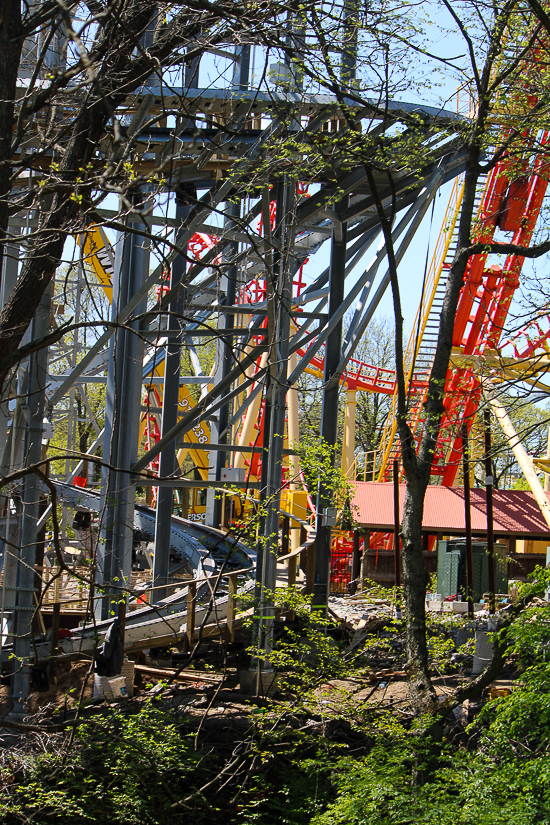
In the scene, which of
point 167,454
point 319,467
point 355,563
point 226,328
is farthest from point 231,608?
point 355,563

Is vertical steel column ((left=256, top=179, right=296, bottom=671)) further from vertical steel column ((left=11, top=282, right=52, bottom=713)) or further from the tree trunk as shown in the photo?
the tree trunk

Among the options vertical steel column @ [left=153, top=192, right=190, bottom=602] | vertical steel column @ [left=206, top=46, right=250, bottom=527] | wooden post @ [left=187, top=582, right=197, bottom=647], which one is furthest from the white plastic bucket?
vertical steel column @ [left=206, top=46, right=250, bottom=527]

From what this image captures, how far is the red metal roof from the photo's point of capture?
1722 centimetres

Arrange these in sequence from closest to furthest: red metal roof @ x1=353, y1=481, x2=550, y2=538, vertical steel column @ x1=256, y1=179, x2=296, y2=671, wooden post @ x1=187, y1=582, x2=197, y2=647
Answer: vertical steel column @ x1=256, y1=179, x2=296, y2=671
wooden post @ x1=187, y1=582, x2=197, y2=647
red metal roof @ x1=353, y1=481, x2=550, y2=538

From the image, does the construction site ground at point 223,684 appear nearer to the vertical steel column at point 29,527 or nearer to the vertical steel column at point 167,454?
the vertical steel column at point 29,527

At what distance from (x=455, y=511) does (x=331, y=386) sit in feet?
26.2

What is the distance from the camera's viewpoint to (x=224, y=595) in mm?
11094

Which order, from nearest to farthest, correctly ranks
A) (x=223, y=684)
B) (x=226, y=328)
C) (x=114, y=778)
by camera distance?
(x=114, y=778) → (x=223, y=684) → (x=226, y=328)

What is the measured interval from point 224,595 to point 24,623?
134 inches

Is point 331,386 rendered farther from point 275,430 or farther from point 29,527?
point 29,527

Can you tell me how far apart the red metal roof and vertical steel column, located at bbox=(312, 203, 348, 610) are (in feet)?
19.4

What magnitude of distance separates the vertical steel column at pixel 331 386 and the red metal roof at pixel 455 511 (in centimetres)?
592

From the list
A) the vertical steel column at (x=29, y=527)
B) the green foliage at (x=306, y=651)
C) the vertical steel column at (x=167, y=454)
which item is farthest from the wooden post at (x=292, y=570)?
the vertical steel column at (x=29, y=527)

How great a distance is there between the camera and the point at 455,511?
17891 mm
